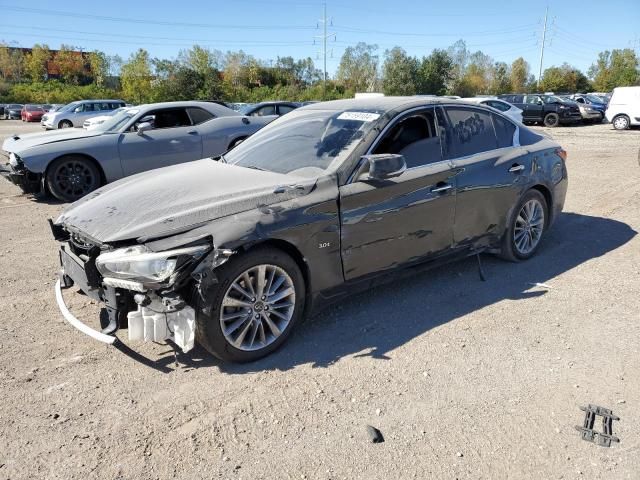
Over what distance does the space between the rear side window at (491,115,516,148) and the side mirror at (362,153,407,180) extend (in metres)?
1.71

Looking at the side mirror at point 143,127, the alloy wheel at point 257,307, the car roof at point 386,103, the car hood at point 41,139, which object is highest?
the car roof at point 386,103

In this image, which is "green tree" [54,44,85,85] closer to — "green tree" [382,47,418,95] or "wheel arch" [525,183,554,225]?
"green tree" [382,47,418,95]

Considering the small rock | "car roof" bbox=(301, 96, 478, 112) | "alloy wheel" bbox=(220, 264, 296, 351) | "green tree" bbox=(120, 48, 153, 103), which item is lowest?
the small rock

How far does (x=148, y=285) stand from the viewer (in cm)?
294

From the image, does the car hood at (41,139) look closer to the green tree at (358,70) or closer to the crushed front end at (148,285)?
the crushed front end at (148,285)

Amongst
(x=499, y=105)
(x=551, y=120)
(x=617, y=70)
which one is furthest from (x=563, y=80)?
(x=499, y=105)

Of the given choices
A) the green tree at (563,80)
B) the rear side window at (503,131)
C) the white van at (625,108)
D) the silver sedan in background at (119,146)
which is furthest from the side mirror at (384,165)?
the green tree at (563,80)

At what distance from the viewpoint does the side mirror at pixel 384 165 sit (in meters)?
3.56

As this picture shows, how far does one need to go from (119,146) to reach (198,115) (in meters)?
1.64

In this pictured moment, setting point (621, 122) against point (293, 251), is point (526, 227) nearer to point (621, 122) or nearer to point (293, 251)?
point (293, 251)

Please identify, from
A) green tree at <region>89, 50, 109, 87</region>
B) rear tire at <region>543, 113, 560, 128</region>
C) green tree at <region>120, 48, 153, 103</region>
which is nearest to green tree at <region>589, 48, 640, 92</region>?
rear tire at <region>543, 113, 560, 128</region>

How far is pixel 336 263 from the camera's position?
141 inches

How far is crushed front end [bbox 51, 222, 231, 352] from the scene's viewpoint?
2941 mm

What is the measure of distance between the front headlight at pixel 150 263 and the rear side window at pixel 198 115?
22.2 ft
